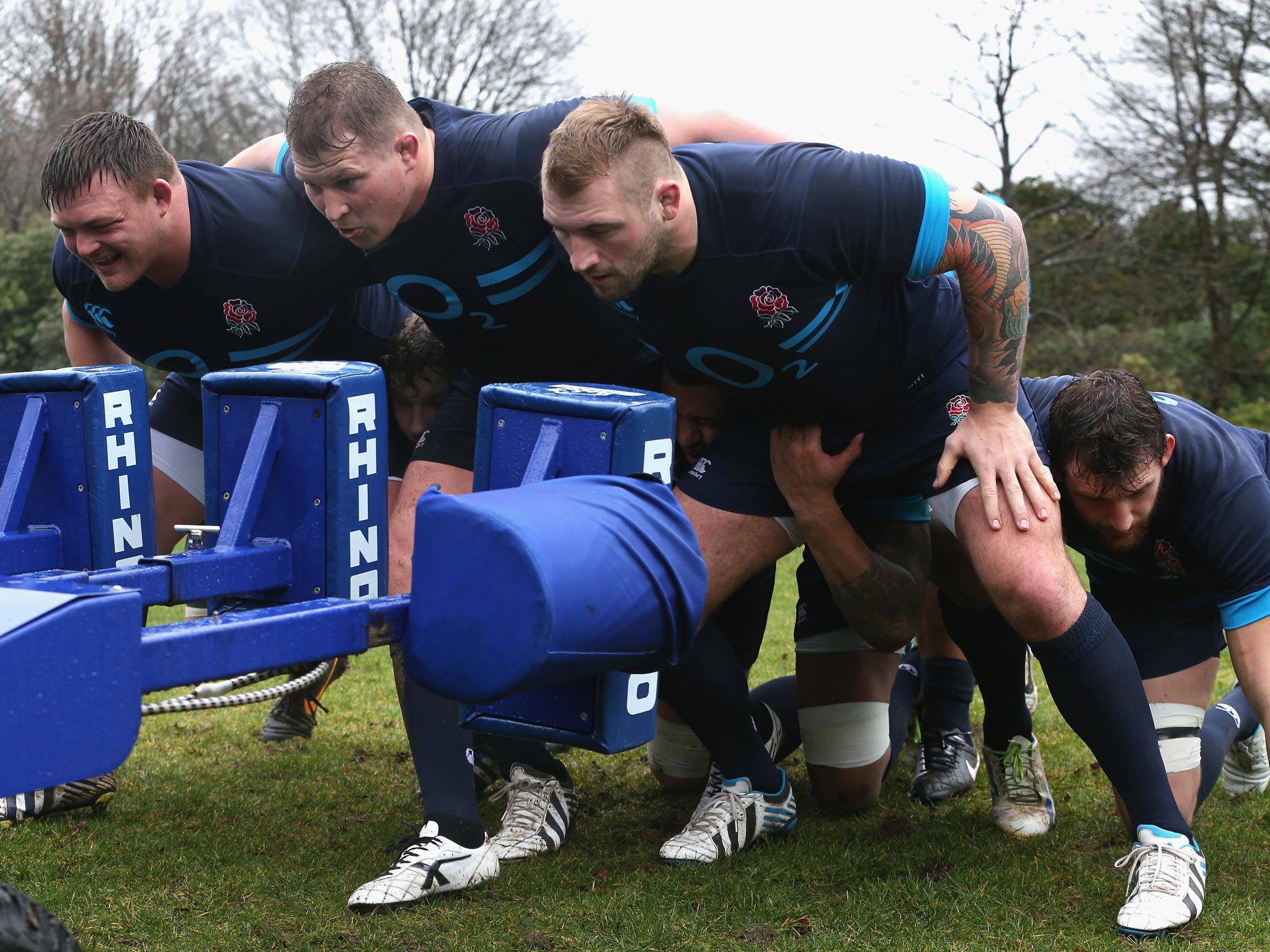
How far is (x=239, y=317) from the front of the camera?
336 centimetres

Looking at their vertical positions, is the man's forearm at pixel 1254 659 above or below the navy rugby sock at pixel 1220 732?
above

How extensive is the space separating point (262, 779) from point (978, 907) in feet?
7.35

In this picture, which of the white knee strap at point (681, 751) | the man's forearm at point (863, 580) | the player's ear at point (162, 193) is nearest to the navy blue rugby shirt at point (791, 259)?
the man's forearm at point (863, 580)

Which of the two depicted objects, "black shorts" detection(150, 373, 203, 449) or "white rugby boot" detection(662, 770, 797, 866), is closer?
"white rugby boot" detection(662, 770, 797, 866)

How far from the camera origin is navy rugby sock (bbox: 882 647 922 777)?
3877 mm

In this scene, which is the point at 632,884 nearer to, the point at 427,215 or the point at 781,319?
the point at 781,319

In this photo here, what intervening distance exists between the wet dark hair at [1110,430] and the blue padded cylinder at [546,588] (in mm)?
1311

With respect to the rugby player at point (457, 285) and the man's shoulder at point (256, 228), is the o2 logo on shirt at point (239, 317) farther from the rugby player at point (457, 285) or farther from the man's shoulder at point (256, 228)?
the rugby player at point (457, 285)

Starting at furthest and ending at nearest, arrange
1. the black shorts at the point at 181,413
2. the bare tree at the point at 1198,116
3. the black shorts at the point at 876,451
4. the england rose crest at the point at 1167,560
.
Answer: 1. the bare tree at the point at 1198,116
2. the black shorts at the point at 181,413
3. the black shorts at the point at 876,451
4. the england rose crest at the point at 1167,560

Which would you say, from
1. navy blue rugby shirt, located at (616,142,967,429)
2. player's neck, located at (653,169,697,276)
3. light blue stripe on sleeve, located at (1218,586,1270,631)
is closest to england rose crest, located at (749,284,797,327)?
navy blue rugby shirt, located at (616,142,967,429)

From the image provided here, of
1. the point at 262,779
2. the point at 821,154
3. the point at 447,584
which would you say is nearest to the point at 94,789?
the point at 262,779

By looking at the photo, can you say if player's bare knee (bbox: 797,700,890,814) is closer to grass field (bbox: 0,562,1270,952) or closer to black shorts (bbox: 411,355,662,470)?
grass field (bbox: 0,562,1270,952)

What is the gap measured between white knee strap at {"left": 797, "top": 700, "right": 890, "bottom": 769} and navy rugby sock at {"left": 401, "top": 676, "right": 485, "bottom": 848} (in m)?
1.13

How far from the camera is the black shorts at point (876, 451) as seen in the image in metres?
3.15
